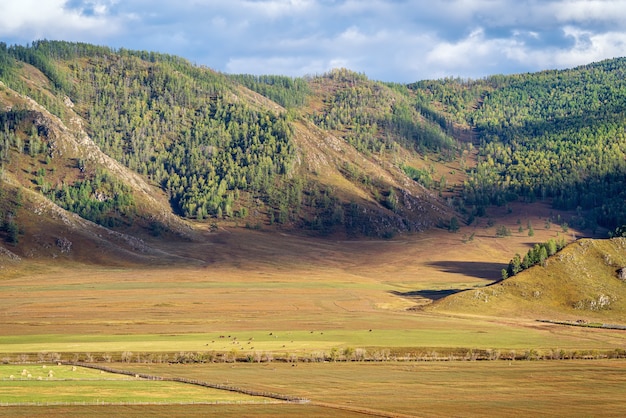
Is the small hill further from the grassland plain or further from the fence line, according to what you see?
the grassland plain

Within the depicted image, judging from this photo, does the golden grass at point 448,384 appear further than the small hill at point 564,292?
No

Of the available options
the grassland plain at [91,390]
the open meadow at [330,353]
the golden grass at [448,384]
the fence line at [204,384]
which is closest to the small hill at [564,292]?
the open meadow at [330,353]

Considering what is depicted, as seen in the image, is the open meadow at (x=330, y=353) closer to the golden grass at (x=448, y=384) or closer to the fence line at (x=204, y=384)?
the golden grass at (x=448, y=384)

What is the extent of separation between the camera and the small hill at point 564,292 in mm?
182250

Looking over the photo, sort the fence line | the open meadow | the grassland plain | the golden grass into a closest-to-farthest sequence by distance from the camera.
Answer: the golden grass
the grassland plain
the open meadow
the fence line

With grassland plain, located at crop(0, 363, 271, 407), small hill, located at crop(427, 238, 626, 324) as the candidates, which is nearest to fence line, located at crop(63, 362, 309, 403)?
grassland plain, located at crop(0, 363, 271, 407)

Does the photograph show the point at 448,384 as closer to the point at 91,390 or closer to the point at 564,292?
the point at 91,390

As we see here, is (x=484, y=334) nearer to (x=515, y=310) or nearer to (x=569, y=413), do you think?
(x=515, y=310)

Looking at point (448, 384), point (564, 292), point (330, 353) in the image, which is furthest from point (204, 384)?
point (564, 292)

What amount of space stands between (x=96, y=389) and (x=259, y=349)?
39368 mm

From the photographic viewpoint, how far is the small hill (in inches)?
7175

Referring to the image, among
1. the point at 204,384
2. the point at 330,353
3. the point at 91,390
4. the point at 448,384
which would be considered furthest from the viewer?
the point at 330,353

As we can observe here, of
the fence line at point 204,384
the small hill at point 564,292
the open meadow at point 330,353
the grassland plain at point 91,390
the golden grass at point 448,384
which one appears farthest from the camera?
the small hill at point 564,292

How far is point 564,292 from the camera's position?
18712 cm
